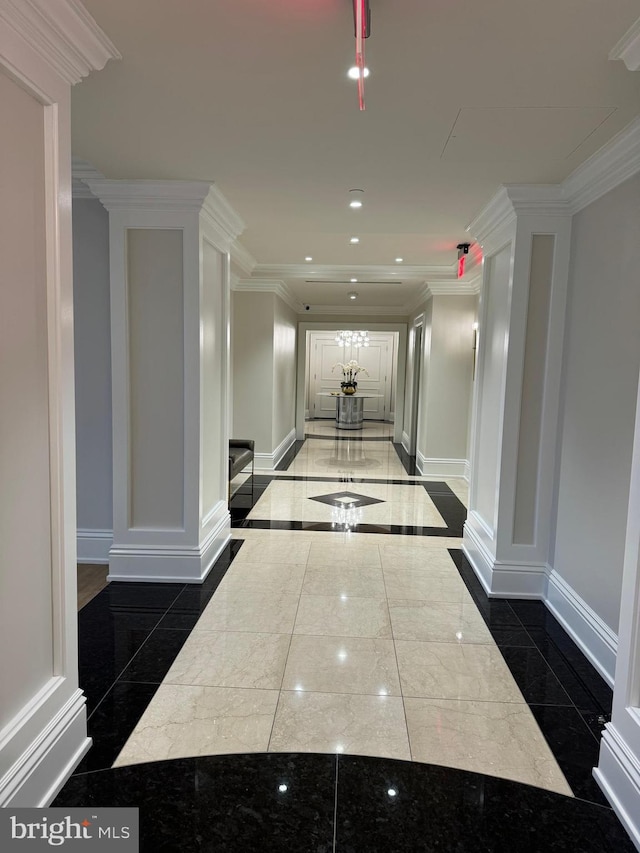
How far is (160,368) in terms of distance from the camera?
3.72m

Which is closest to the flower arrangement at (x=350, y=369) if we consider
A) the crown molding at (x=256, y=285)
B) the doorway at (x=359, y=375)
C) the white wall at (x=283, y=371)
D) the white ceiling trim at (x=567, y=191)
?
the doorway at (x=359, y=375)

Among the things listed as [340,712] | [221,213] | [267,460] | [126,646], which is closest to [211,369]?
[221,213]

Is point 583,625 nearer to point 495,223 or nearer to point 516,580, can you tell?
point 516,580

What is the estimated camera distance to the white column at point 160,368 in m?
3.58

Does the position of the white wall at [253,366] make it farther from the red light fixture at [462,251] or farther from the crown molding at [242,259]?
the red light fixture at [462,251]

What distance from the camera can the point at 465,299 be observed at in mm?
7430

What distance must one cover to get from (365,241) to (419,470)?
3.82 meters

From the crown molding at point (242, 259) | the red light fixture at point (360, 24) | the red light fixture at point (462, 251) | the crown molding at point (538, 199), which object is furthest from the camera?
the crown molding at point (242, 259)

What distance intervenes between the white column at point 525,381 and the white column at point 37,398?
8.35ft

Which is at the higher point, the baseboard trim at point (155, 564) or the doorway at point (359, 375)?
the doorway at point (359, 375)

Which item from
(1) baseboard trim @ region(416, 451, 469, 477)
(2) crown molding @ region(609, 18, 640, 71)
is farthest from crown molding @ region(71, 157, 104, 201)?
(1) baseboard trim @ region(416, 451, 469, 477)

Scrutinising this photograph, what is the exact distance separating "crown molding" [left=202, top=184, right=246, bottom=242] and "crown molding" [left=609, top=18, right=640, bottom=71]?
7.55ft

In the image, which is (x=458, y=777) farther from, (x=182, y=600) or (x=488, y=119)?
(x=488, y=119)

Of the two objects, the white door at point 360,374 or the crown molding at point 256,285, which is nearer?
the crown molding at point 256,285
